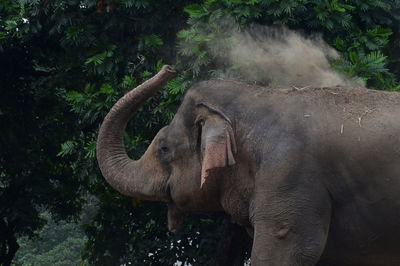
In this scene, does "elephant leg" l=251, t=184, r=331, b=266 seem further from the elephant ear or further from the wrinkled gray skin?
the elephant ear

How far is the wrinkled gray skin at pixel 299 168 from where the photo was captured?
4438 mm

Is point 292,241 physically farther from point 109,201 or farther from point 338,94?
point 109,201

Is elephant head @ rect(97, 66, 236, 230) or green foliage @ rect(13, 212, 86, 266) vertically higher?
elephant head @ rect(97, 66, 236, 230)

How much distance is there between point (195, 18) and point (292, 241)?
7.93 feet

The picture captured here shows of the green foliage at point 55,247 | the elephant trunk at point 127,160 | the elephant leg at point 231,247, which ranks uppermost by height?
the elephant trunk at point 127,160

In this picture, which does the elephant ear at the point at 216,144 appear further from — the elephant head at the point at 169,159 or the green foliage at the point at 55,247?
the green foliage at the point at 55,247

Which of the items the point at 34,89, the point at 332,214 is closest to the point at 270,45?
the point at 332,214

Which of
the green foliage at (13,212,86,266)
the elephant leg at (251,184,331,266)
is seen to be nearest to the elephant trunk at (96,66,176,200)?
the elephant leg at (251,184,331,266)

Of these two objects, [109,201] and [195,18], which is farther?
[109,201]

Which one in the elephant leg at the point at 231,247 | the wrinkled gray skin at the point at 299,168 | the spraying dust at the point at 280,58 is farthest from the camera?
the elephant leg at the point at 231,247

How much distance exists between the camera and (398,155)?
4344mm

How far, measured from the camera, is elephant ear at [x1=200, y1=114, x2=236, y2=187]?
4.60m

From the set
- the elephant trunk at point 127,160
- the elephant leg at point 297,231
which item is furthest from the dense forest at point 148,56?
the elephant leg at point 297,231

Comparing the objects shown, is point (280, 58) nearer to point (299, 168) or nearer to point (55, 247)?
A: point (299, 168)
